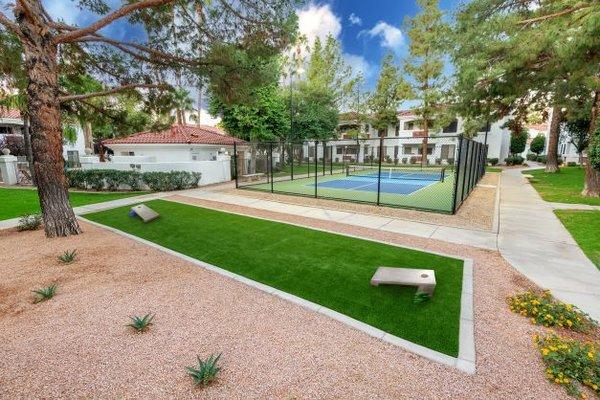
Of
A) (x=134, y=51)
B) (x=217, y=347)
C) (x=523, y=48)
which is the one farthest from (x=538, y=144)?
(x=217, y=347)

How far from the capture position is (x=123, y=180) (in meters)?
16.1

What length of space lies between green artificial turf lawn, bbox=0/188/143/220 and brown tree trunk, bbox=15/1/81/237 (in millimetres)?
4947

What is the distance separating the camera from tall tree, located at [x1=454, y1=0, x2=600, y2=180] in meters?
7.85

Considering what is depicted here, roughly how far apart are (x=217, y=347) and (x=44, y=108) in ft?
23.5

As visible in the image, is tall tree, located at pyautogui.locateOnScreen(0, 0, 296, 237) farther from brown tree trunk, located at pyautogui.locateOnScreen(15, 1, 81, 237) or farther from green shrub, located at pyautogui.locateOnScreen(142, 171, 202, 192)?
green shrub, located at pyautogui.locateOnScreen(142, 171, 202, 192)

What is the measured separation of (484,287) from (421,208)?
6.16 metres

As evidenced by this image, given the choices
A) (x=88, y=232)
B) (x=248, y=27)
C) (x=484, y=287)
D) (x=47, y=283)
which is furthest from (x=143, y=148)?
(x=484, y=287)

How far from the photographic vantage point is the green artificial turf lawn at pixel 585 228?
21.9ft

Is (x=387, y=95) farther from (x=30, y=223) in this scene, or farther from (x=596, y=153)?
(x=30, y=223)

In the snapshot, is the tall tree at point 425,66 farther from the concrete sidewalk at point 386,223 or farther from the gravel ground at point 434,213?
the concrete sidewalk at point 386,223

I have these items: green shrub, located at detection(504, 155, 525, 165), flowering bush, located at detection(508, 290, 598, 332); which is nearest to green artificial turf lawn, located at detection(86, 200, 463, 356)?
flowering bush, located at detection(508, 290, 598, 332)

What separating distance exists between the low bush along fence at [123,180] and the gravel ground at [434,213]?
4051 millimetres

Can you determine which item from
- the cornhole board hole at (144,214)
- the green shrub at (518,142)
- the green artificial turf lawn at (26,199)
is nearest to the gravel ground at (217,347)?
the cornhole board hole at (144,214)

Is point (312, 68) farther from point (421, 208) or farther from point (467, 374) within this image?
point (467, 374)
